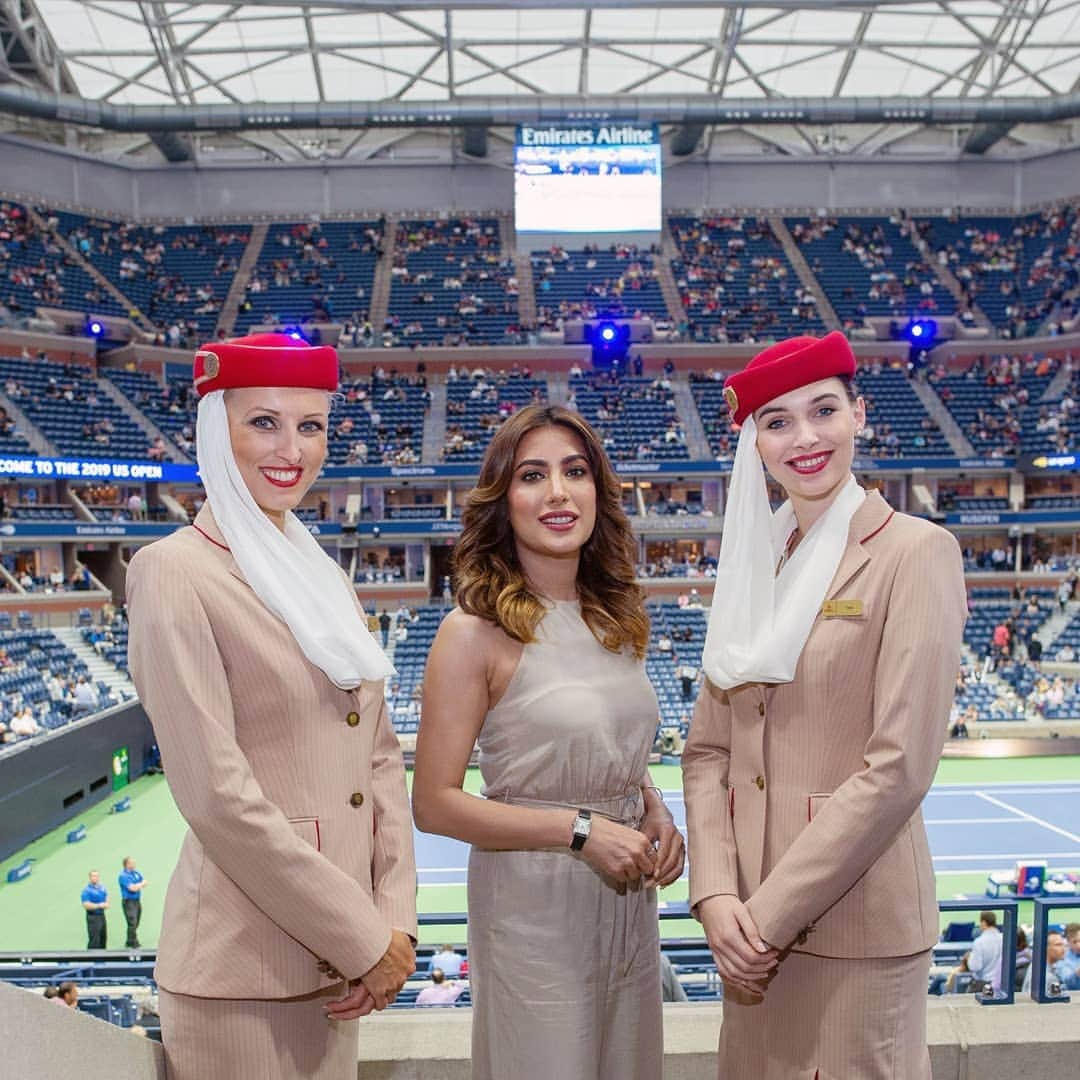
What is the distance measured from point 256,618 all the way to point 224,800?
431 millimetres

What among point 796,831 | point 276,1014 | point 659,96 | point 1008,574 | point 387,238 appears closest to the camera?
point 276,1014

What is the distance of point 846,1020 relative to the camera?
7.96 feet


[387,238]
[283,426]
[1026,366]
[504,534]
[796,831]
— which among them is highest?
[387,238]

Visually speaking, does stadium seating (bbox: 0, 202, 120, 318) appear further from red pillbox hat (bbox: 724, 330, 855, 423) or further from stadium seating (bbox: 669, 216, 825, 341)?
red pillbox hat (bbox: 724, 330, 855, 423)

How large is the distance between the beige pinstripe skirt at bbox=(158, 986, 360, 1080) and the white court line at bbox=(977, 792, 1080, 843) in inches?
556

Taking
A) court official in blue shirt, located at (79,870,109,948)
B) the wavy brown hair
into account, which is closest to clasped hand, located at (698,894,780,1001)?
the wavy brown hair

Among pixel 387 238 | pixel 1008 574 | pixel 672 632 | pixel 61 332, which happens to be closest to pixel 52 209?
pixel 61 332

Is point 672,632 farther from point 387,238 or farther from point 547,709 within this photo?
point 387,238

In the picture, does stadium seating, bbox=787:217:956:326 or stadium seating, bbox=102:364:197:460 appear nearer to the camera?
stadium seating, bbox=102:364:197:460

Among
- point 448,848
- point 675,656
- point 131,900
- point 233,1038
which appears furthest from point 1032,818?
point 233,1038

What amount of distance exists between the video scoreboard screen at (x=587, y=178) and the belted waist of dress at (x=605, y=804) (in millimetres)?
37649

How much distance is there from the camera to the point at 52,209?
3969cm

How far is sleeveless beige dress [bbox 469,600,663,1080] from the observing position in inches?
102

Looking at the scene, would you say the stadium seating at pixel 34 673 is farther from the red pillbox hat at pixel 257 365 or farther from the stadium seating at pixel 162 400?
the red pillbox hat at pixel 257 365
